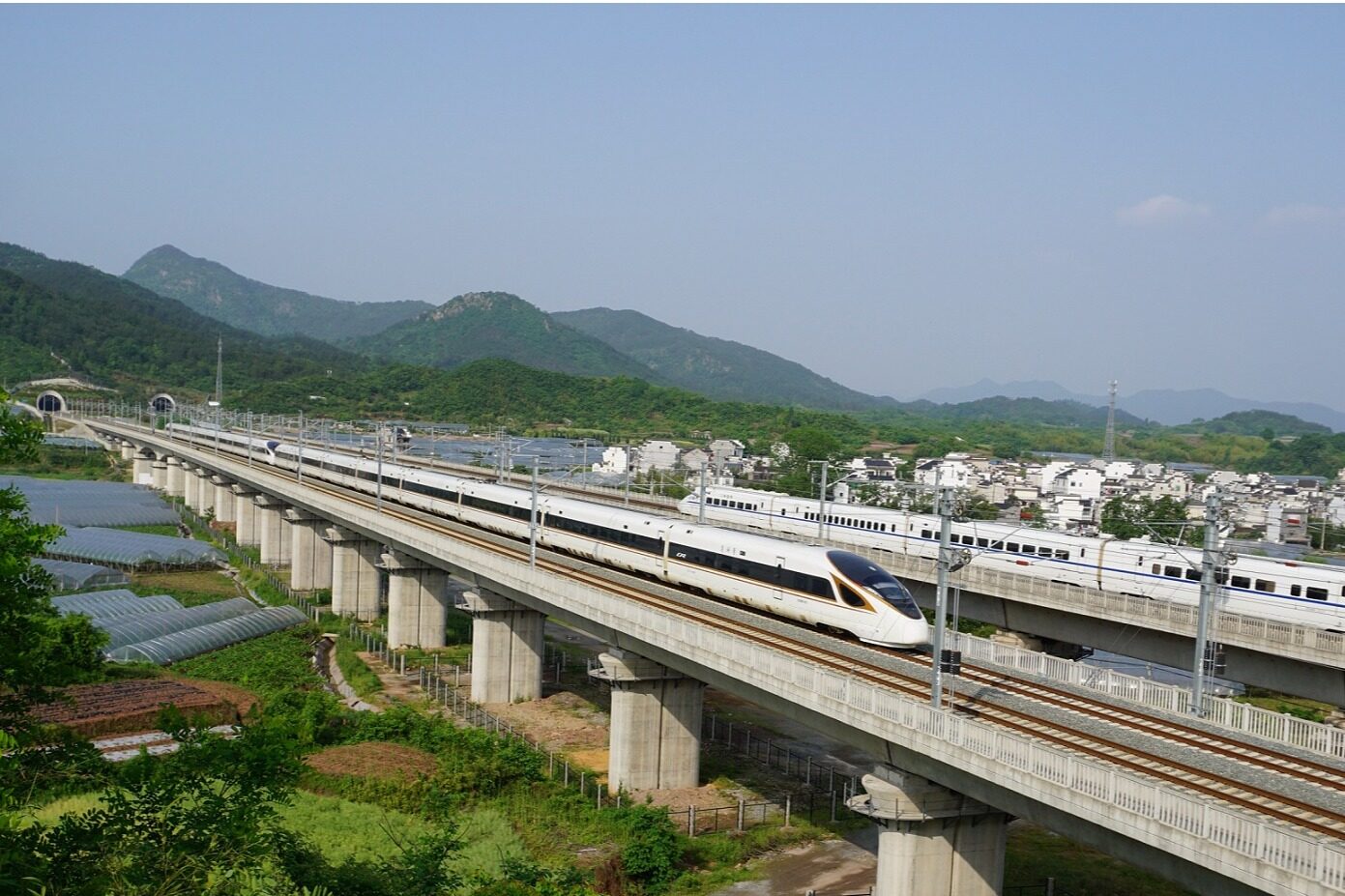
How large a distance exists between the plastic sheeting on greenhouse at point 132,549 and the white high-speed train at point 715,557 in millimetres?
24087

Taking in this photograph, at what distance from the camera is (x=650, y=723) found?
38.9 m

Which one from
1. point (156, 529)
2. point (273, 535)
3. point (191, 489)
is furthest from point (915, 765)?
point (191, 489)

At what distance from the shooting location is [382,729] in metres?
43.4

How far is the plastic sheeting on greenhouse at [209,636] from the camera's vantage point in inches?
2173

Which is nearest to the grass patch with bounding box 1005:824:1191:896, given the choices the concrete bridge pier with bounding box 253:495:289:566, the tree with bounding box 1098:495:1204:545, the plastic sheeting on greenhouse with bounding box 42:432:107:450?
the tree with bounding box 1098:495:1204:545

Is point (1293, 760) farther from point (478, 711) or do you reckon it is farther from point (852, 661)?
point (478, 711)

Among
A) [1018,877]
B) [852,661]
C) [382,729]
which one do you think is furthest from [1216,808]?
[382,729]

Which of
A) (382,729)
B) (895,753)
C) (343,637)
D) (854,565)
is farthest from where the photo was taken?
(343,637)

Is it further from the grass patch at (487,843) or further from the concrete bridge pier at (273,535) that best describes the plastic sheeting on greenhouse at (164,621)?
the grass patch at (487,843)

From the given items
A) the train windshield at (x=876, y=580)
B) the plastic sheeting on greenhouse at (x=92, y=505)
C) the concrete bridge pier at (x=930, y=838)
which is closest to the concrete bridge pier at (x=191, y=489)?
the plastic sheeting on greenhouse at (x=92, y=505)

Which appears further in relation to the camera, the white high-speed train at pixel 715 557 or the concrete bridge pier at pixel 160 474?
the concrete bridge pier at pixel 160 474

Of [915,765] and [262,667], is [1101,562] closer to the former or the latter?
[915,765]

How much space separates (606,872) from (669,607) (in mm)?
11527

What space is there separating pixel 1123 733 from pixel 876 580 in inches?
383
